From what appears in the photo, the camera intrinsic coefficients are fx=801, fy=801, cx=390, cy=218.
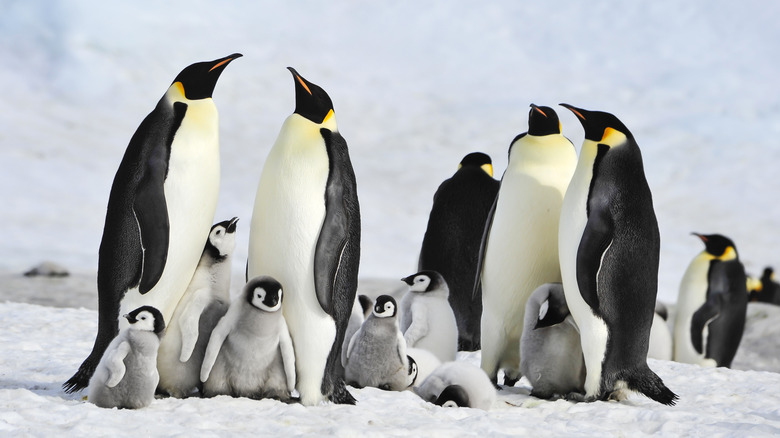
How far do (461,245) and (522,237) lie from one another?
1.51 metres

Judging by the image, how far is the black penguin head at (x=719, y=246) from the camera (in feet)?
24.7

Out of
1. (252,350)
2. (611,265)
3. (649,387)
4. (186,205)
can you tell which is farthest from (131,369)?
(649,387)

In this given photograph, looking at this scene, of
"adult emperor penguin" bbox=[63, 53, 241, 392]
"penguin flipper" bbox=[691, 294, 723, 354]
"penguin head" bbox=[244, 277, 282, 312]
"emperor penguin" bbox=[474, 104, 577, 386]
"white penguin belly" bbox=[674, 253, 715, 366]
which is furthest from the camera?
"white penguin belly" bbox=[674, 253, 715, 366]

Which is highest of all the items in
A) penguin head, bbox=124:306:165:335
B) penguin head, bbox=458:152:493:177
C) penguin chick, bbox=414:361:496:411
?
penguin head, bbox=458:152:493:177

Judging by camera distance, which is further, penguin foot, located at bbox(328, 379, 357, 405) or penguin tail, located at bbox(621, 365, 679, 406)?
penguin tail, located at bbox(621, 365, 679, 406)

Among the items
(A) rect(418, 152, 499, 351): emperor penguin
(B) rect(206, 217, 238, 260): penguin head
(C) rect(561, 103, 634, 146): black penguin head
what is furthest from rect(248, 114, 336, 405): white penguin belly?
(A) rect(418, 152, 499, 351): emperor penguin

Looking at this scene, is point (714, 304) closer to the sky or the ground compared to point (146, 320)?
closer to the sky

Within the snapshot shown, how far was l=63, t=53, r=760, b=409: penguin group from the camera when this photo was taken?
120 inches

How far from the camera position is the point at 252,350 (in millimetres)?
3020

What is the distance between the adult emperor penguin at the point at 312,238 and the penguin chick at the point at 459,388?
0.39 metres

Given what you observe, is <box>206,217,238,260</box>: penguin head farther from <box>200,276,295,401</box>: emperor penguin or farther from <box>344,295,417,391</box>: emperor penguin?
<box>344,295,417,391</box>: emperor penguin

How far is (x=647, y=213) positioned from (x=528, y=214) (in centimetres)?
63

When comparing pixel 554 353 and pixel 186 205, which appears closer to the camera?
pixel 186 205

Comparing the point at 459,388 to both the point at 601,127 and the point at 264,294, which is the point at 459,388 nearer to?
the point at 264,294
